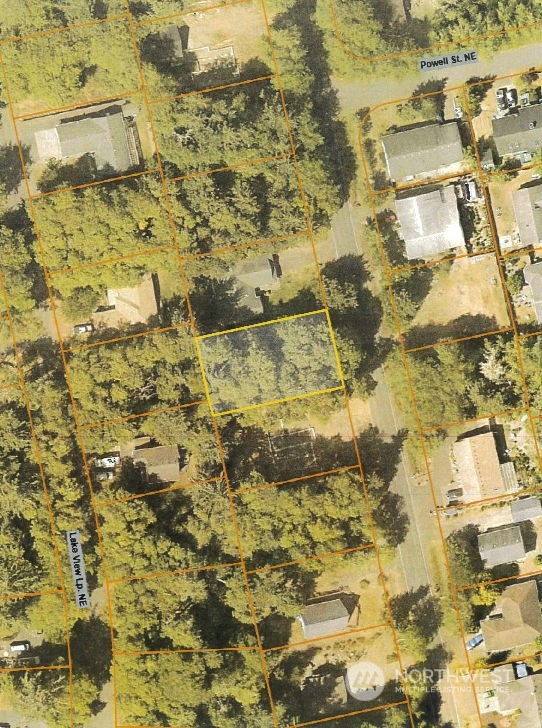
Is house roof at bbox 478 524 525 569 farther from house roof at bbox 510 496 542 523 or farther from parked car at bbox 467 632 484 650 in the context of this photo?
parked car at bbox 467 632 484 650

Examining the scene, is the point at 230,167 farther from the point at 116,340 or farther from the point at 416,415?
the point at 416,415

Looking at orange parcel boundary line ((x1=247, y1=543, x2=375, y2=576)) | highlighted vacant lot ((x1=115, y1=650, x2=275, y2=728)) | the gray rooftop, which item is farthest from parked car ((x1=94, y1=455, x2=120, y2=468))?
the gray rooftop

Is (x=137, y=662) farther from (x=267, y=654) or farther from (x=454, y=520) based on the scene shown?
(x=454, y=520)

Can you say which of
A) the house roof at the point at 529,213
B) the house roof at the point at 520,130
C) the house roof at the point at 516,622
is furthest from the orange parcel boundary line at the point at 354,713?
the house roof at the point at 520,130

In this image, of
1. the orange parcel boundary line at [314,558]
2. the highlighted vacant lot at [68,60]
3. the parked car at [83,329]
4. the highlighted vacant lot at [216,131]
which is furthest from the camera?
the parked car at [83,329]

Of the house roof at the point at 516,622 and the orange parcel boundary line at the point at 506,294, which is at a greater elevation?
the orange parcel boundary line at the point at 506,294

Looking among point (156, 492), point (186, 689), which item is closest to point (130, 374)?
point (156, 492)

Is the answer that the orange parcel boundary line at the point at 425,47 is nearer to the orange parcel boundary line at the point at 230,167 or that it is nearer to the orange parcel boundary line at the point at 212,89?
the orange parcel boundary line at the point at 212,89
